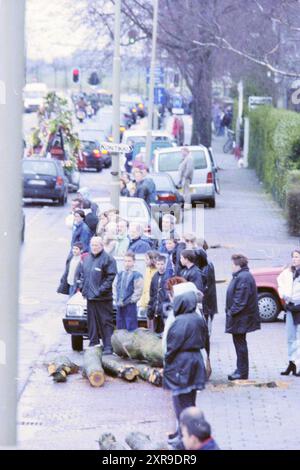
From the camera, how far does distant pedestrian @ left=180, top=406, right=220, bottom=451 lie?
7.73 m

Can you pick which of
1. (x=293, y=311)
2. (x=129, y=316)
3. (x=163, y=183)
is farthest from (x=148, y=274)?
(x=163, y=183)

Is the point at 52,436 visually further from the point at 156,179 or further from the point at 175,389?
the point at 156,179

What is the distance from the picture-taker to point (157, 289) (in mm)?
16266

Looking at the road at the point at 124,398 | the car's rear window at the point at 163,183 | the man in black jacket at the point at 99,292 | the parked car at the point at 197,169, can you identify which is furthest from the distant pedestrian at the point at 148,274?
the parked car at the point at 197,169

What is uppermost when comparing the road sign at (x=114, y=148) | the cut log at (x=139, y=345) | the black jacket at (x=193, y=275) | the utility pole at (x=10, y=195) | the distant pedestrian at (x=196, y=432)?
the utility pole at (x=10, y=195)

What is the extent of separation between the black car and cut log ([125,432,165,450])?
2826 centimetres

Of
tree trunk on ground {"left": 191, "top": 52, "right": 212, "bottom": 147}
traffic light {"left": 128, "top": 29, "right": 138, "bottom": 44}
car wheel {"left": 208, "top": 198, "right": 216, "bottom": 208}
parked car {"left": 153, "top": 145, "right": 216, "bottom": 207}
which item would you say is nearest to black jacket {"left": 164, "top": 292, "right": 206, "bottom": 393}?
parked car {"left": 153, "top": 145, "right": 216, "bottom": 207}

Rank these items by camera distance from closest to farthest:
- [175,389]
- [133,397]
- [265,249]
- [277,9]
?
[175,389], [133,397], [265,249], [277,9]

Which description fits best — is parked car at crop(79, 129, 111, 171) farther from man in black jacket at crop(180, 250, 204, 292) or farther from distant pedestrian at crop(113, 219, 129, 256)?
man in black jacket at crop(180, 250, 204, 292)

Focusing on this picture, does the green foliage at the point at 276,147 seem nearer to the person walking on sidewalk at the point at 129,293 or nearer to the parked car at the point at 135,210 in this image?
the parked car at the point at 135,210

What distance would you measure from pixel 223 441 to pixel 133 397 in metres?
2.46

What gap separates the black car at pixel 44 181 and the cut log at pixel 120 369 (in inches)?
935

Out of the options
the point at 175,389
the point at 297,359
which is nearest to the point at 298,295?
the point at 297,359

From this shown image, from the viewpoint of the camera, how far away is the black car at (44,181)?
39375mm
